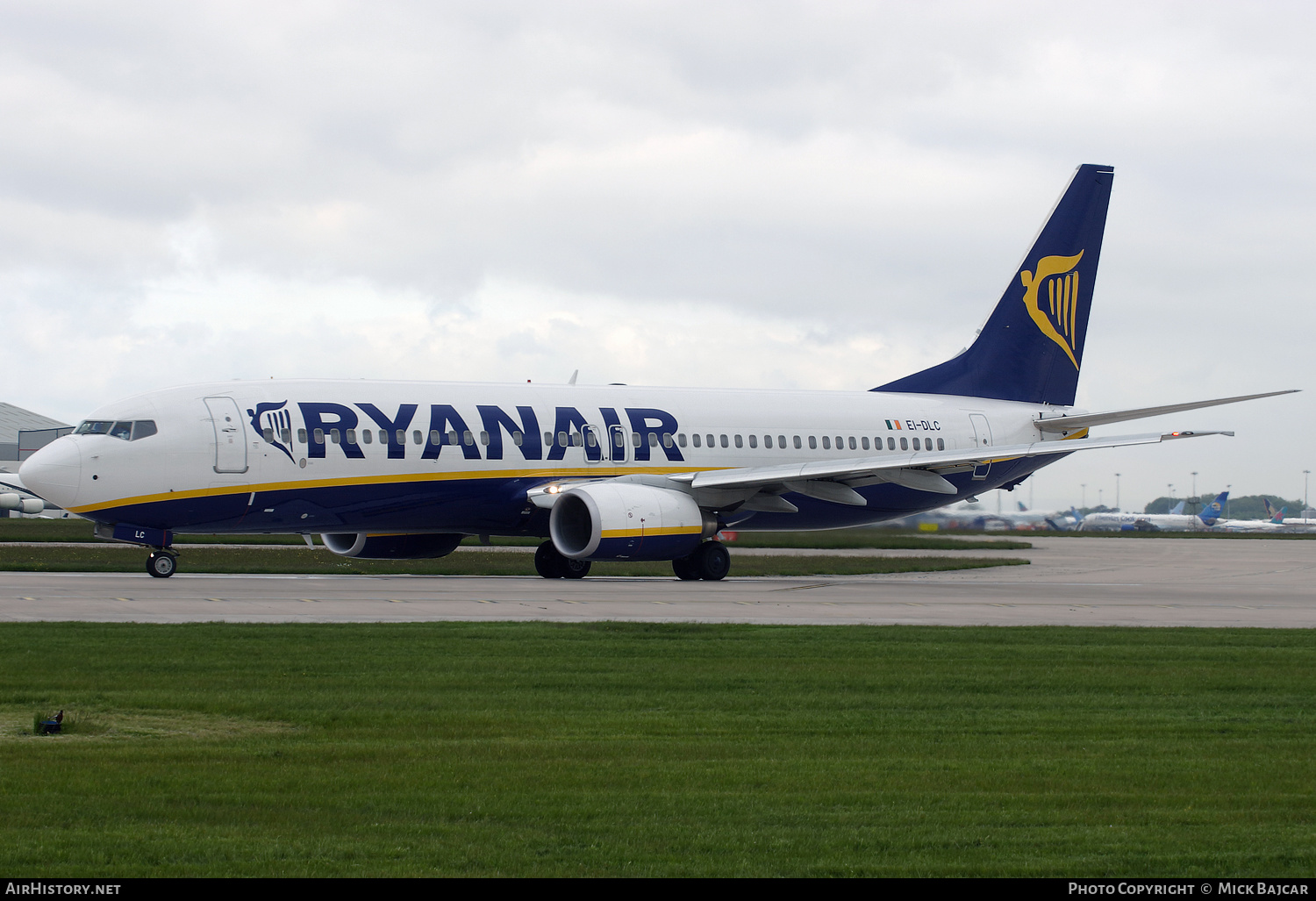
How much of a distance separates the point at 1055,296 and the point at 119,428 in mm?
25016

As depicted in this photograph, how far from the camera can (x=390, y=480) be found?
96.2 feet

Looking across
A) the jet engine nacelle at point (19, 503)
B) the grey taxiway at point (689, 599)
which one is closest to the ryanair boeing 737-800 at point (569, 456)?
the grey taxiway at point (689, 599)

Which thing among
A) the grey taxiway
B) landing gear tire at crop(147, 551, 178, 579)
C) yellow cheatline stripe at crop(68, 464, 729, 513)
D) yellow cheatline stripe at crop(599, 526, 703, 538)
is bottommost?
the grey taxiway

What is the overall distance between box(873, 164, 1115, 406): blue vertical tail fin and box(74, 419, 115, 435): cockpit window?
68.4ft

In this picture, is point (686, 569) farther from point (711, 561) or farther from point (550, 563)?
point (550, 563)

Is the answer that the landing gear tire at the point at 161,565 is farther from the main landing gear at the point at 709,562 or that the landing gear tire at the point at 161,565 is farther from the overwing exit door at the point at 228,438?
the main landing gear at the point at 709,562

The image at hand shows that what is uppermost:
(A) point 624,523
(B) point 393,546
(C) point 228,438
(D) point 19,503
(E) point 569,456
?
(C) point 228,438

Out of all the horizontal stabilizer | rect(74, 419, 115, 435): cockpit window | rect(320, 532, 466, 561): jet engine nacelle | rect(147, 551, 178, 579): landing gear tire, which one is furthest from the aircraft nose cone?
the horizontal stabilizer

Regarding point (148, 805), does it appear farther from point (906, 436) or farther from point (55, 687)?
point (906, 436)

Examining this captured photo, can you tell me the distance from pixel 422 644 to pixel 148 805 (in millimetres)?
8045

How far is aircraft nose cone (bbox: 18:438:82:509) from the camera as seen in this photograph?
87.3ft

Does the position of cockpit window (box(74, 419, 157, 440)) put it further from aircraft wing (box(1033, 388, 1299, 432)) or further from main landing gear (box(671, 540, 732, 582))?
aircraft wing (box(1033, 388, 1299, 432))

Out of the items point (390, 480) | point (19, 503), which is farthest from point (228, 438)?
point (19, 503)
